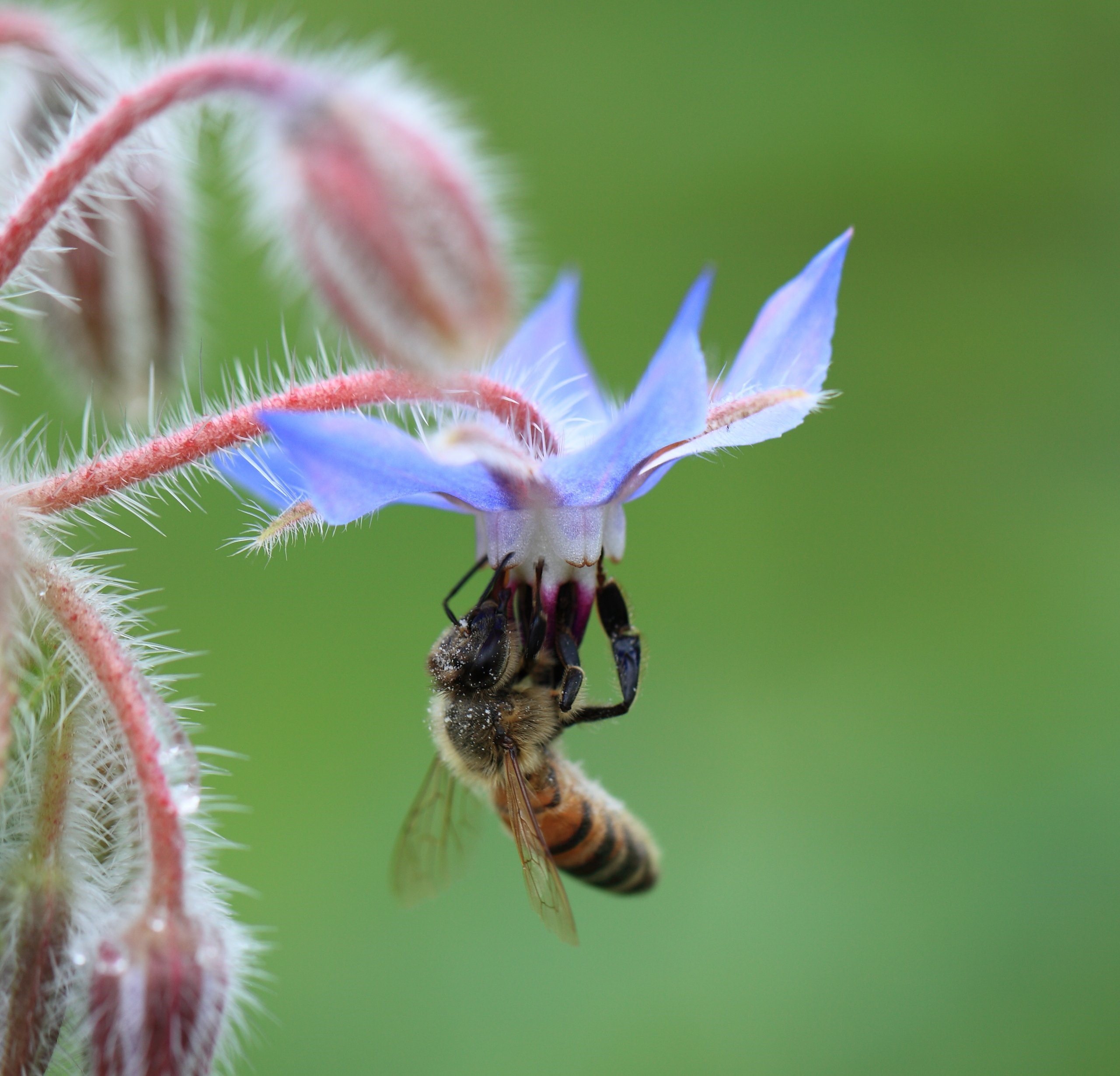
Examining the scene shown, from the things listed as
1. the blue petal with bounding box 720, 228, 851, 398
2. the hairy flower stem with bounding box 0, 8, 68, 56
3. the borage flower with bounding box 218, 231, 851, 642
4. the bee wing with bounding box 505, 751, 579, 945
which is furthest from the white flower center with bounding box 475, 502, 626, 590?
the hairy flower stem with bounding box 0, 8, 68, 56

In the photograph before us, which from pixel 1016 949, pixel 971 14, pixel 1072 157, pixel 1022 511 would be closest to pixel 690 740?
pixel 1016 949

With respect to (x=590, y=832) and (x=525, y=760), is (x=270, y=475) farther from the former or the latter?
(x=590, y=832)

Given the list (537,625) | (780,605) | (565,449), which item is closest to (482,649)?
(537,625)

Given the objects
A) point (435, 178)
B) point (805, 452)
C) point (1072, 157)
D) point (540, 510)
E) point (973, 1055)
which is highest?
point (1072, 157)

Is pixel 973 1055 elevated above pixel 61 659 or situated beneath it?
situated beneath

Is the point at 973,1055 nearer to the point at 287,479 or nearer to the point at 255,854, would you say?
the point at 255,854

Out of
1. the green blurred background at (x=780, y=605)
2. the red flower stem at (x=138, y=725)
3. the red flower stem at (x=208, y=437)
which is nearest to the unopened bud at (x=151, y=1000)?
the red flower stem at (x=138, y=725)

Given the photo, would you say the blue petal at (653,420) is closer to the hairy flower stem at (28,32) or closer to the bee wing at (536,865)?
the bee wing at (536,865)
